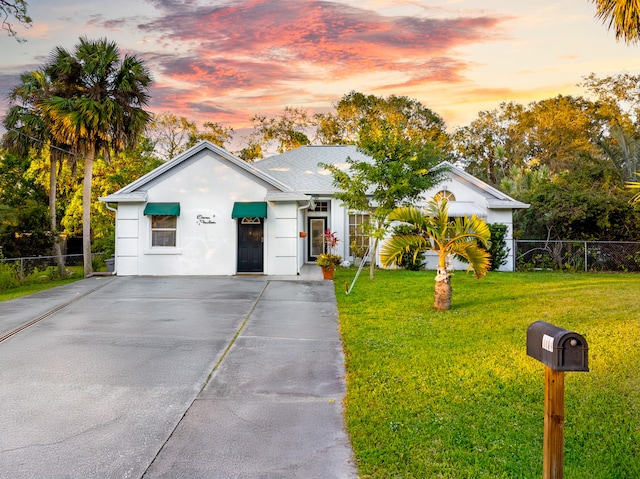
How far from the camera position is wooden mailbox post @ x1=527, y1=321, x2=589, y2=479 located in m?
2.41

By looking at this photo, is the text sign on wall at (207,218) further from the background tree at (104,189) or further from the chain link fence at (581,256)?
the background tree at (104,189)

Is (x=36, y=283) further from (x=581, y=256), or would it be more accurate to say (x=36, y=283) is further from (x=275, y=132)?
(x=581, y=256)

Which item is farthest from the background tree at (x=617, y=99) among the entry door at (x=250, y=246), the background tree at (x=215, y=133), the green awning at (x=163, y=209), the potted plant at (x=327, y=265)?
the green awning at (x=163, y=209)

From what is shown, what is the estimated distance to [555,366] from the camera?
243 cm

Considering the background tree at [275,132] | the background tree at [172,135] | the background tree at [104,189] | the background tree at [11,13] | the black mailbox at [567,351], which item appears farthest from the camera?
the background tree at [275,132]

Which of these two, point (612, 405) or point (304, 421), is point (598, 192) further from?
point (304, 421)

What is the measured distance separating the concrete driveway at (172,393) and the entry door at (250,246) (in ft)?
20.3

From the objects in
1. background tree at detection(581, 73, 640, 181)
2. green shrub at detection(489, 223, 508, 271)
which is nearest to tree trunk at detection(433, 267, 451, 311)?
green shrub at detection(489, 223, 508, 271)

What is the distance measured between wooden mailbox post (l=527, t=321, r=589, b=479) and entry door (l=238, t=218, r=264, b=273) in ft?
45.2

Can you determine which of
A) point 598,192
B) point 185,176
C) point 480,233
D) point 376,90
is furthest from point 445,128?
point 480,233

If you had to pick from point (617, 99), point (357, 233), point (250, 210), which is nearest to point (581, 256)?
point (357, 233)

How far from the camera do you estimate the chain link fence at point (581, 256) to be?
17500mm

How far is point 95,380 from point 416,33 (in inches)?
609

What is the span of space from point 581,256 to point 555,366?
1807 cm
